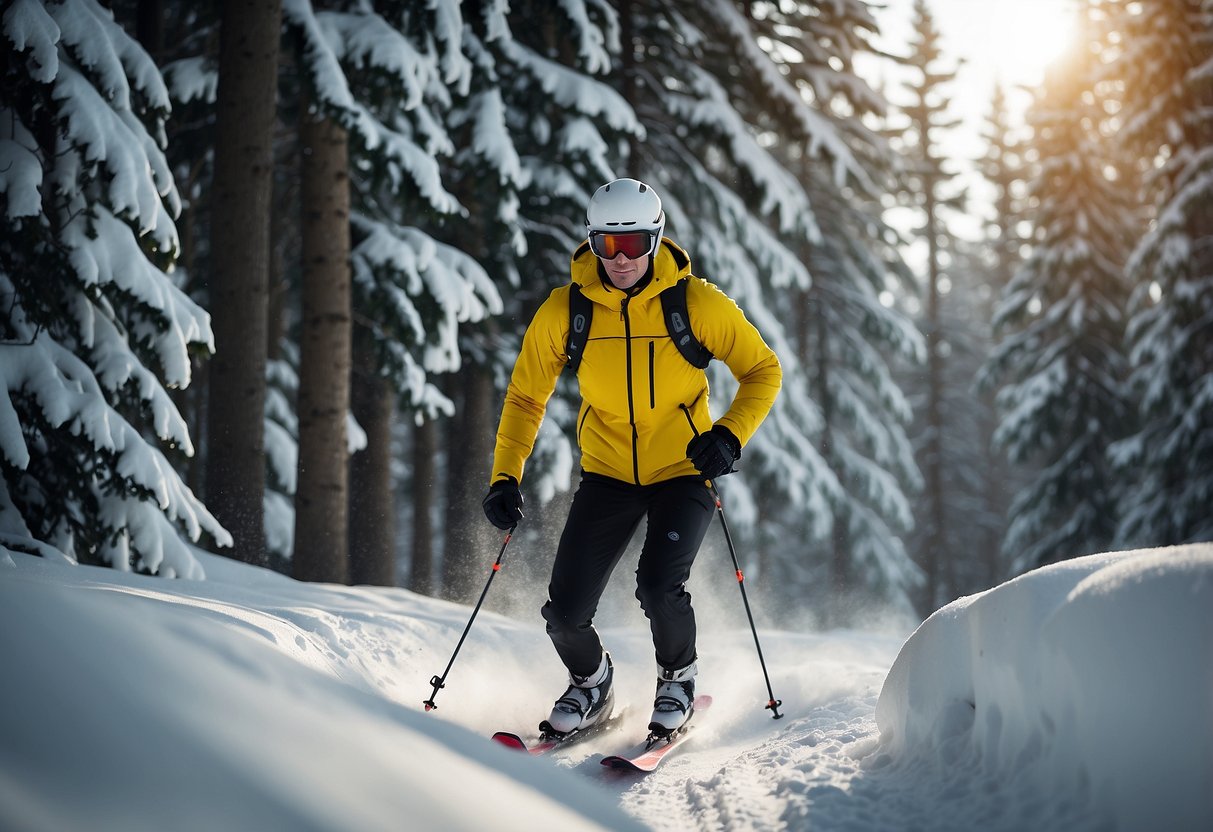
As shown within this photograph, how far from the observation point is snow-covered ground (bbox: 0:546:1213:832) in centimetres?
206

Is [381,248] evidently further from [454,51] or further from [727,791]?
[727,791]

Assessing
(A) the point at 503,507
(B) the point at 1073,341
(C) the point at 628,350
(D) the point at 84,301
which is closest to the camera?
(C) the point at 628,350

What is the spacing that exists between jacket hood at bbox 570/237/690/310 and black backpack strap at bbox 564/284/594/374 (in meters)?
0.04

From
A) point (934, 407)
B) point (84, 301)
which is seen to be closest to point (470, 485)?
point (84, 301)

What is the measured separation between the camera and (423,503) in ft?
46.8

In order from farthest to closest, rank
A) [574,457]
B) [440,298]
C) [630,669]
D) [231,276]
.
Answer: [574,457]
[440,298]
[231,276]
[630,669]

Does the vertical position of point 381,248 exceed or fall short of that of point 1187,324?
it exceeds it

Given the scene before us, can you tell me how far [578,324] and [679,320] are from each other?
1.71 feet

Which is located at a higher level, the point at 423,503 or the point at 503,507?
the point at 503,507

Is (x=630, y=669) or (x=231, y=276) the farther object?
(x=231, y=276)

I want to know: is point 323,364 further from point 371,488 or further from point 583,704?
point 583,704

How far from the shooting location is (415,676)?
5902mm

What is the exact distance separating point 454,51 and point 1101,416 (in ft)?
56.4

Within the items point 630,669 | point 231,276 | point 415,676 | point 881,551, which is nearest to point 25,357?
point 231,276
